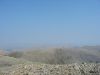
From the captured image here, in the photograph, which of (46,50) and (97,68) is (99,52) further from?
(97,68)

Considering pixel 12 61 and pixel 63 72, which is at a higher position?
pixel 12 61

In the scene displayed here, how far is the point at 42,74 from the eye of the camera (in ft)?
23.1

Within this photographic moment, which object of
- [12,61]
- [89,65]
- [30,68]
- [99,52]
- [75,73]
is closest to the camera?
[75,73]

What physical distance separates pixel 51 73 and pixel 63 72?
0.34 metres

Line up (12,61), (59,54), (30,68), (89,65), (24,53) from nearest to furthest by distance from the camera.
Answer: (89,65)
(30,68)
(12,61)
(59,54)
(24,53)

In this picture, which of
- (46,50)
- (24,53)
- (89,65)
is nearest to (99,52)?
(46,50)

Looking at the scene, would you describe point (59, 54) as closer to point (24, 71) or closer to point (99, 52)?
point (99, 52)

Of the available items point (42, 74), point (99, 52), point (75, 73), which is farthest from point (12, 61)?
point (99, 52)

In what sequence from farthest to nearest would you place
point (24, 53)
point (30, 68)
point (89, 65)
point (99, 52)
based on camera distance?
point (99, 52) < point (24, 53) < point (30, 68) < point (89, 65)

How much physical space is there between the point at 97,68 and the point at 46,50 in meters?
7.96

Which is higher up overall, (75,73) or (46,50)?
(46,50)

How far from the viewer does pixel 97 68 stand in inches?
269

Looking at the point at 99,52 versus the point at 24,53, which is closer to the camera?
the point at 24,53

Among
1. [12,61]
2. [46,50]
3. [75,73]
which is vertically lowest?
[75,73]
